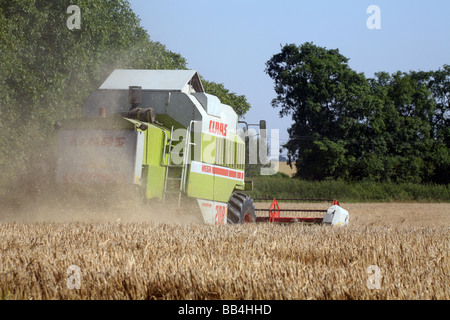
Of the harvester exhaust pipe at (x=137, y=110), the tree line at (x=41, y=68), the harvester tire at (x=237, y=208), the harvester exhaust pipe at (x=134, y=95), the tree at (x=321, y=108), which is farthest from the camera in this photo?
the tree at (x=321, y=108)

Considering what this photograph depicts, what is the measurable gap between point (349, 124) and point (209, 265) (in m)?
46.7

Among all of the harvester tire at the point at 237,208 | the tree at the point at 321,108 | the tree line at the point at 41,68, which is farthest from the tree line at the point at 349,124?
the harvester tire at the point at 237,208

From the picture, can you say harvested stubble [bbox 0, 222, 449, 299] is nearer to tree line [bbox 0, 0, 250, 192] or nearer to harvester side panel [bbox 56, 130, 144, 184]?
harvester side panel [bbox 56, 130, 144, 184]

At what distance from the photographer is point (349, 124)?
50500 millimetres

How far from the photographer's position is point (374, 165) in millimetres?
50875

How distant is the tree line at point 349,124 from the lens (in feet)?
166

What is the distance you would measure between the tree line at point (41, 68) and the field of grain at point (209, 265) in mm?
7862

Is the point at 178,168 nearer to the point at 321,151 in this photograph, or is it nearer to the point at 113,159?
the point at 113,159

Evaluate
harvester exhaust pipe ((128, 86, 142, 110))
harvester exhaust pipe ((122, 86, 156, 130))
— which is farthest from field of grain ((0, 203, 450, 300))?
harvester exhaust pipe ((128, 86, 142, 110))

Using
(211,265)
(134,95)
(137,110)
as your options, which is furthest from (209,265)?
(134,95)

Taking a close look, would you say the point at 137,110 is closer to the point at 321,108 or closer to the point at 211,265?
the point at 211,265

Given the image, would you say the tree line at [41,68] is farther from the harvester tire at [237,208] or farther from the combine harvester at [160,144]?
the harvester tire at [237,208]

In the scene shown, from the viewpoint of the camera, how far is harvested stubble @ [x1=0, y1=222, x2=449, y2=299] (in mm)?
4121
